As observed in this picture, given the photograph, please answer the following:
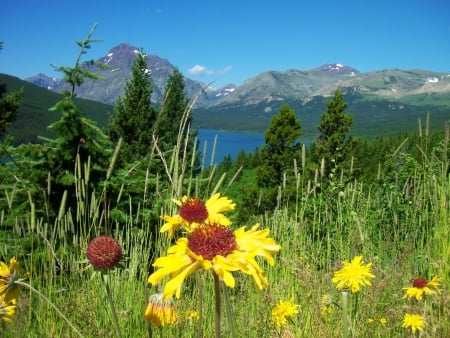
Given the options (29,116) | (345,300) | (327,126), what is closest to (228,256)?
(345,300)

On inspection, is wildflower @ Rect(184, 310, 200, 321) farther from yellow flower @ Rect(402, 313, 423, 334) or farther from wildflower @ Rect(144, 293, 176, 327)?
yellow flower @ Rect(402, 313, 423, 334)

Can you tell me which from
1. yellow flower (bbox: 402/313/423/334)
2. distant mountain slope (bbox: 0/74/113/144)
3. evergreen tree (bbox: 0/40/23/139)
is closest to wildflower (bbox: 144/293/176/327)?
yellow flower (bbox: 402/313/423/334)

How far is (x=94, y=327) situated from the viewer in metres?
1.79

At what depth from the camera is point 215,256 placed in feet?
2.81

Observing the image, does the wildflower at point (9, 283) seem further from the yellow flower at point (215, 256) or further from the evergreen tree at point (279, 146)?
the evergreen tree at point (279, 146)

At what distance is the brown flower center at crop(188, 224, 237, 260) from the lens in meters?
0.87

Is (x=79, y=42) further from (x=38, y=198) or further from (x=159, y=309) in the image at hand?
(x=159, y=309)

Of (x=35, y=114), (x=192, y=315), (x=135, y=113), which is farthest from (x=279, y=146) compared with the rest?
(x=35, y=114)

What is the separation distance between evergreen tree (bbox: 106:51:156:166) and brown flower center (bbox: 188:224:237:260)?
13.9m

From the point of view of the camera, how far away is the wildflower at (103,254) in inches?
41.7

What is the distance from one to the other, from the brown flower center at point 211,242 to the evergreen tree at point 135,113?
13.9m

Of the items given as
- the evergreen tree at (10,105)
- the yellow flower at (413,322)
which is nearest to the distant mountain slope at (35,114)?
the evergreen tree at (10,105)

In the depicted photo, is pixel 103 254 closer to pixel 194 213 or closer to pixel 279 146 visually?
pixel 194 213

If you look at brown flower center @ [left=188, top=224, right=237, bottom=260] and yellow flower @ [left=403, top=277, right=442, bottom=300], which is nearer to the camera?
brown flower center @ [left=188, top=224, right=237, bottom=260]
